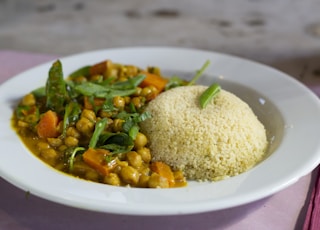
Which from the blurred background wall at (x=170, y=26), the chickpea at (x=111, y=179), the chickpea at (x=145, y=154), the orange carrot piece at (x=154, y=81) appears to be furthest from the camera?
the blurred background wall at (x=170, y=26)

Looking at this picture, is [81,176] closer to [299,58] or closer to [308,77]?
[308,77]

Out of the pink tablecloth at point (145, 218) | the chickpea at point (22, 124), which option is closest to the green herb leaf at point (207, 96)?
the pink tablecloth at point (145, 218)

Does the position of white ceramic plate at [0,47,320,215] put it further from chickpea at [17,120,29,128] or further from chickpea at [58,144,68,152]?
chickpea at [58,144,68,152]

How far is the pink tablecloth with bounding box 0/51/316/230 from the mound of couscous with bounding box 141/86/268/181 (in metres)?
0.23

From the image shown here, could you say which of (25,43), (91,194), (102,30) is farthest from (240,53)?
(91,194)

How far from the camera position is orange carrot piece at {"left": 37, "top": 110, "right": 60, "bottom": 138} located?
2.71m

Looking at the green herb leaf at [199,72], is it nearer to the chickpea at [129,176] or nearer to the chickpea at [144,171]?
the chickpea at [144,171]

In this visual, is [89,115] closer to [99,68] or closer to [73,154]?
[73,154]

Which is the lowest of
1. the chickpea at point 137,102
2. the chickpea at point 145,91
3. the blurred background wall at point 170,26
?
the blurred background wall at point 170,26

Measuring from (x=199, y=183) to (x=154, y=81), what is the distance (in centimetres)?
88

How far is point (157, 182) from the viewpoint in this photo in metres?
2.27

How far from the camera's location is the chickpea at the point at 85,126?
268 centimetres

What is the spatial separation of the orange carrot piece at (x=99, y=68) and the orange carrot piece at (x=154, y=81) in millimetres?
248

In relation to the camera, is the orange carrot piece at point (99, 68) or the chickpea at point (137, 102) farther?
the orange carrot piece at point (99, 68)
